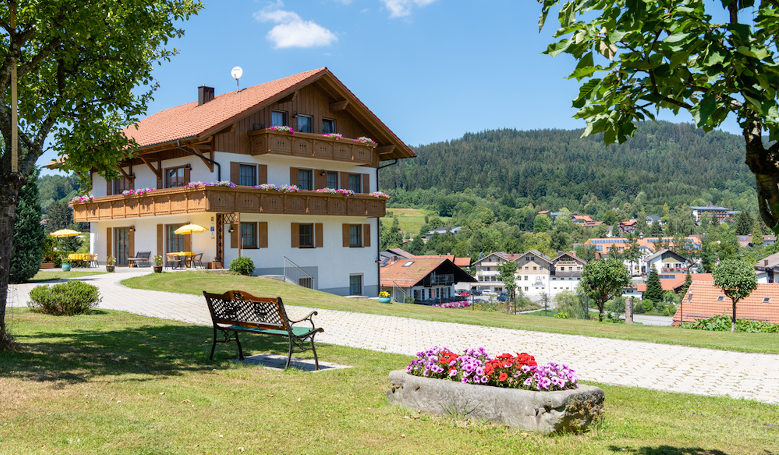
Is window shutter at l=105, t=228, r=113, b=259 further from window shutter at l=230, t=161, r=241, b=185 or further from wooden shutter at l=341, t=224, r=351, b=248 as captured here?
wooden shutter at l=341, t=224, r=351, b=248

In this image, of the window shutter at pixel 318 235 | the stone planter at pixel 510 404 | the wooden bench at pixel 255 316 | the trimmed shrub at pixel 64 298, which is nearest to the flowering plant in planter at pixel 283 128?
the window shutter at pixel 318 235

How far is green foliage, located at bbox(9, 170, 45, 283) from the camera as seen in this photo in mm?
25641

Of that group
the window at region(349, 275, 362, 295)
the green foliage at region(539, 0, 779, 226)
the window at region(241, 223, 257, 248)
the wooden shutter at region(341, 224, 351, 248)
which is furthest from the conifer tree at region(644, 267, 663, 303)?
the green foliage at region(539, 0, 779, 226)

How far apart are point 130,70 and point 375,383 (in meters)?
7.11

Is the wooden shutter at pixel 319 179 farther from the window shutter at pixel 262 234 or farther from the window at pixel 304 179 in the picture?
the window shutter at pixel 262 234

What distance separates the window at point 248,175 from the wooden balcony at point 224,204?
167cm

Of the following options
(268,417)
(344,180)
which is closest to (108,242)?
(344,180)

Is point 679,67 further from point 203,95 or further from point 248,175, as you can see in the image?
point 203,95

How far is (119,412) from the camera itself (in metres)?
6.07

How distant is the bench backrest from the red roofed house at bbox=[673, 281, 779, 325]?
4102 cm

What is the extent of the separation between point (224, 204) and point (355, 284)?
10329 millimetres

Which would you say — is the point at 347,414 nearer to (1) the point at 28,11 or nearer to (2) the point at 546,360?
(2) the point at 546,360

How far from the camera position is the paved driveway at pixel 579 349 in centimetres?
894

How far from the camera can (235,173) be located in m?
31.5
